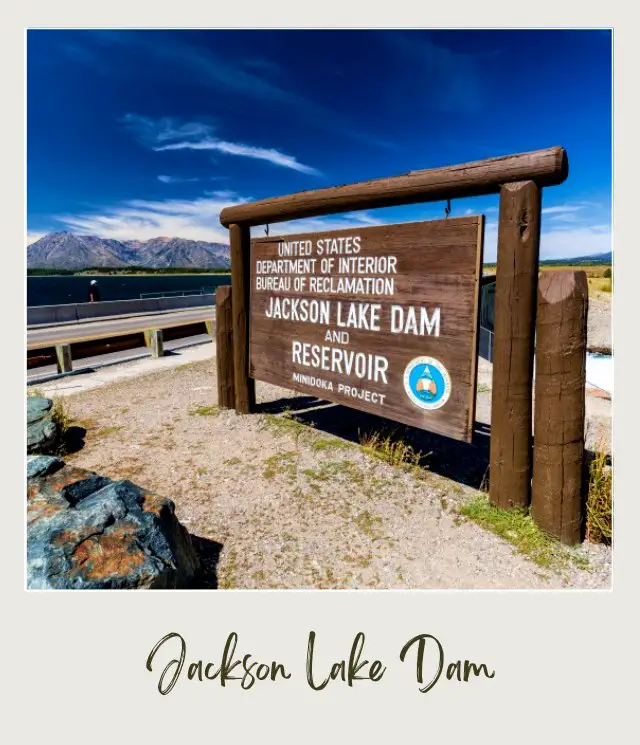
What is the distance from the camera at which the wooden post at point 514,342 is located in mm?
3732

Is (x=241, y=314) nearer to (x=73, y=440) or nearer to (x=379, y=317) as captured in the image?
(x=379, y=317)

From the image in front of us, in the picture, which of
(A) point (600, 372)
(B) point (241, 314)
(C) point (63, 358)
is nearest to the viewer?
(B) point (241, 314)

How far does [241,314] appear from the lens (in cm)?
700

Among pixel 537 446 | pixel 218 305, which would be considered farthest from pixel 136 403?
pixel 537 446

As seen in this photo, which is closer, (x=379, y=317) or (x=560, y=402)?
(x=560, y=402)

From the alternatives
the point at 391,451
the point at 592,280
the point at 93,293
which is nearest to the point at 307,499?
the point at 391,451

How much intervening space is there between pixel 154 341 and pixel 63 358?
2504mm

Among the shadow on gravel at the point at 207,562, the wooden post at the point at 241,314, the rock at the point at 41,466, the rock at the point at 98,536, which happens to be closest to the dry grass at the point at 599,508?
the shadow on gravel at the point at 207,562

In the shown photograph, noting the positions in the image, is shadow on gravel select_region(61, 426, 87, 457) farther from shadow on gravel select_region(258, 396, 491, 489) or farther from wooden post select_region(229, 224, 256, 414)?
shadow on gravel select_region(258, 396, 491, 489)

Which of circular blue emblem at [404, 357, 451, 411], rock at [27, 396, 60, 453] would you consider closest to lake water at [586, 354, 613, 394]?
circular blue emblem at [404, 357, 451, 411]

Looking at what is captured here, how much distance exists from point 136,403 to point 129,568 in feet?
17.7

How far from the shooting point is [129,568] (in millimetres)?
2939

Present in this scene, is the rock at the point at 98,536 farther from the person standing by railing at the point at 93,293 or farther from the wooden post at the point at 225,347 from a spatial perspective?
the person standing by railing at the point at 93,293

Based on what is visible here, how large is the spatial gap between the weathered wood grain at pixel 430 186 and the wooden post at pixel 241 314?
0.78m
